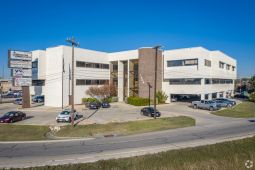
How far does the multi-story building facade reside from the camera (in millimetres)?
52250

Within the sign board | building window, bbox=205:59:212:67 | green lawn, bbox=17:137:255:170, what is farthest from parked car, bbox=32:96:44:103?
green lawn, bbox=17:137:255:170

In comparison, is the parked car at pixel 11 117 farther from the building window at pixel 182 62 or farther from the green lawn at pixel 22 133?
the building window at pixel 182 62

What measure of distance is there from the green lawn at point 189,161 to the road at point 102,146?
277 cm

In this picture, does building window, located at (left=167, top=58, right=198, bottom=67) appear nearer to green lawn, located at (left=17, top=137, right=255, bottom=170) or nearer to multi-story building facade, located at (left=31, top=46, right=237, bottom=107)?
multi-story building facade, located at (left=31, top=46, right=237, bottom=107)

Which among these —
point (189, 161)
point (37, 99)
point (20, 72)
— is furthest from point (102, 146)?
point (37, 99)

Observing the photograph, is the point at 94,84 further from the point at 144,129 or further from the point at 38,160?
the point at 38,160

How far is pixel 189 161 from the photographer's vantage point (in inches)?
512

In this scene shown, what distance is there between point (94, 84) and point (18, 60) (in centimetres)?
1944

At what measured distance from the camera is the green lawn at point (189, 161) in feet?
37.6

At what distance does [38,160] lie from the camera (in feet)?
50.9

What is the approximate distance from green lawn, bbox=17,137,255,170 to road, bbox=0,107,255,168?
9.09 feet

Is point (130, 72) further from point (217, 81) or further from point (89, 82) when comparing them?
point (217, 81)

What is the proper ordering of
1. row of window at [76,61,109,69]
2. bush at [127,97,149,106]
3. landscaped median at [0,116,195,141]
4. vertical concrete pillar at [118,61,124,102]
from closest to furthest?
landscaped median at [0,116,195,141], bush at [127,97,149,106], row of window at [76,61,109,69], vertical concrete pillar at [118,61,124,102]

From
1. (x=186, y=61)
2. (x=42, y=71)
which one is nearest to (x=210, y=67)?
(x=186, y=61)
